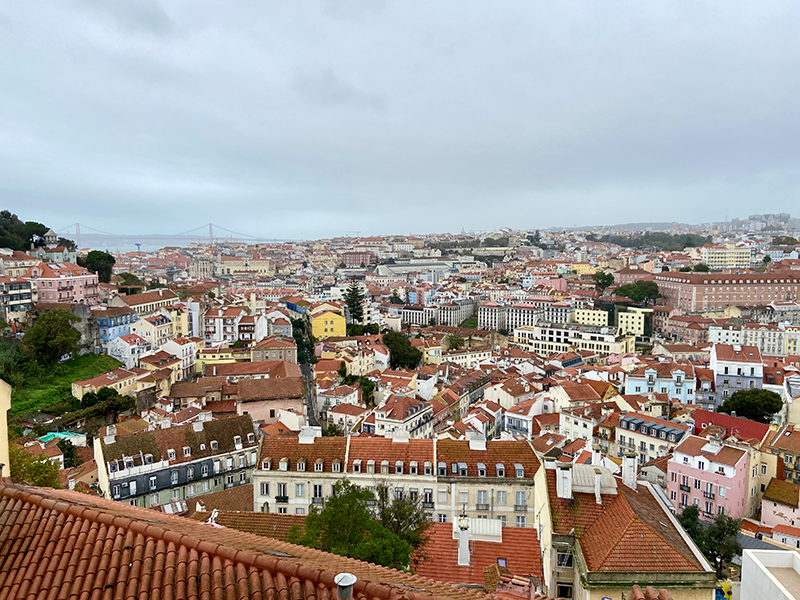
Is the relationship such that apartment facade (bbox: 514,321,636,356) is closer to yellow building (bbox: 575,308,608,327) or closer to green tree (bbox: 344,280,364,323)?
yellow building (bbox: 575,308,608,327)

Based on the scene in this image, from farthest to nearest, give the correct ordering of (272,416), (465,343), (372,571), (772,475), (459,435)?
1. (465,343)
2. (272,416)
3. (459,435)
4. (772,475)
5. (372,571)

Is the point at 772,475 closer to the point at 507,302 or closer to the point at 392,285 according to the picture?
the point at 507,302

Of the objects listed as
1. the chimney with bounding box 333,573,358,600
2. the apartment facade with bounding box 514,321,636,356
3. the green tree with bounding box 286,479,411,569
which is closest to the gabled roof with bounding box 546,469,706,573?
the green tree with bounding box 286,479,411,569

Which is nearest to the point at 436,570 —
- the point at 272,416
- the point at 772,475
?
the point at 772,475

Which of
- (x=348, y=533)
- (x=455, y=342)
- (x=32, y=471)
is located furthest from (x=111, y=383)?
(x=455, y=342)

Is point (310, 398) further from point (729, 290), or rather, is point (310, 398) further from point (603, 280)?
point (729, 290)
